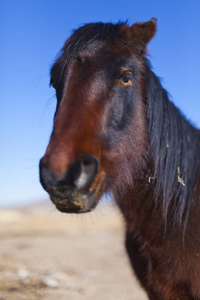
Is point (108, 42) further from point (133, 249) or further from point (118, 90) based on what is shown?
point (133, 249)

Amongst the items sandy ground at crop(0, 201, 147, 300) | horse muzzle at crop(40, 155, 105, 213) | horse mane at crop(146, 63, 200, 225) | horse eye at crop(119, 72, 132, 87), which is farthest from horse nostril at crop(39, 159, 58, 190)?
horse mane at crop(146, 63, 200, 225)

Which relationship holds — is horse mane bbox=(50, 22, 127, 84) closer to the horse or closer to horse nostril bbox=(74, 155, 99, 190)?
the horse

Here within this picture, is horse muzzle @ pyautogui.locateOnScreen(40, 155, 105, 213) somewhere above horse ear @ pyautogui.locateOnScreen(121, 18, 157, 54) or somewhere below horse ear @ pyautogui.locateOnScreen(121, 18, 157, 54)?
below

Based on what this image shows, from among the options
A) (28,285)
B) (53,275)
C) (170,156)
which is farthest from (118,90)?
(53,275)

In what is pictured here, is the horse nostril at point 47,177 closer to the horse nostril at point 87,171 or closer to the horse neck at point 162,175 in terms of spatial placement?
the horse nostril at point 87,171

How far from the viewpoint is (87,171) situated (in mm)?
2205

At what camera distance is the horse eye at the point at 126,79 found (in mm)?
2833

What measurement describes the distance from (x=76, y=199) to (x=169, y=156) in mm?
1307

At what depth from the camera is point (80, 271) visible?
25.9ft

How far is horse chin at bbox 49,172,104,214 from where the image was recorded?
2.17 m

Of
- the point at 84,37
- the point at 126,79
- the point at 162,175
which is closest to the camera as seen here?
the point at 126,79

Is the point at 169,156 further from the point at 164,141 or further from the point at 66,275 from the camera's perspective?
the point at 66,275

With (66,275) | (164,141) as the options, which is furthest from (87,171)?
(66,275)

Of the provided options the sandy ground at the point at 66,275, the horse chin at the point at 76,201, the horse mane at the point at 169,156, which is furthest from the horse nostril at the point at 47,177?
the horse mane at the point at 169,156
